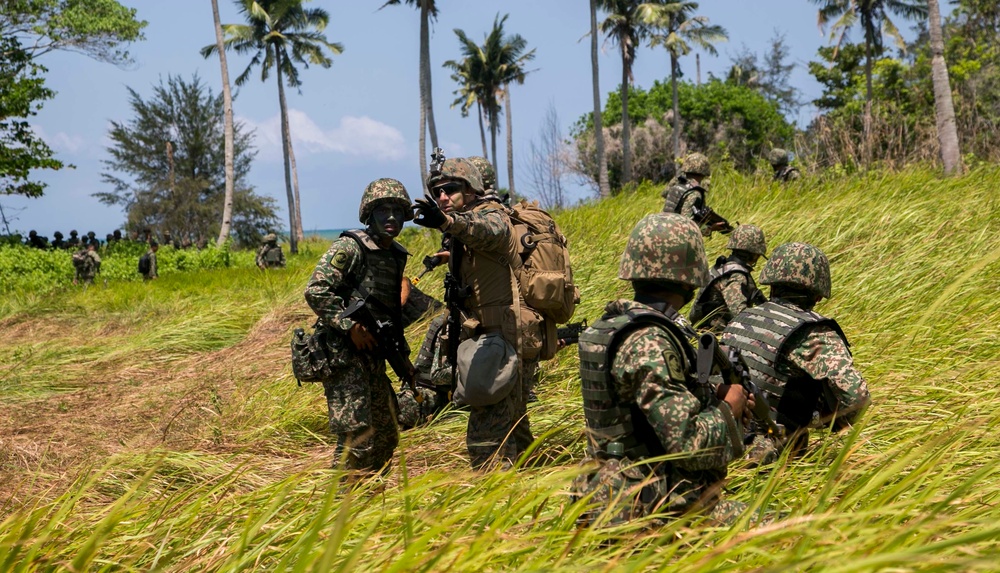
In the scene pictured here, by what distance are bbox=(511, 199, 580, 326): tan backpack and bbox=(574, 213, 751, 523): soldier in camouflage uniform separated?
1.62 metres

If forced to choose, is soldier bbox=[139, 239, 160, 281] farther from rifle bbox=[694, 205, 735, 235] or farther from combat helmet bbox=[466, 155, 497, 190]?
combat helmet bbox=[466, 155, 497, 190]

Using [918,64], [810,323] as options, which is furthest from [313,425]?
[918,64]

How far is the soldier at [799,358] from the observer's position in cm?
309

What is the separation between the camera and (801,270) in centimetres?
348

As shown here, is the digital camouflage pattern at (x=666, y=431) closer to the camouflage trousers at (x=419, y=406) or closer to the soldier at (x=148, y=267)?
the camouflage trousers at (x=419, y=406)

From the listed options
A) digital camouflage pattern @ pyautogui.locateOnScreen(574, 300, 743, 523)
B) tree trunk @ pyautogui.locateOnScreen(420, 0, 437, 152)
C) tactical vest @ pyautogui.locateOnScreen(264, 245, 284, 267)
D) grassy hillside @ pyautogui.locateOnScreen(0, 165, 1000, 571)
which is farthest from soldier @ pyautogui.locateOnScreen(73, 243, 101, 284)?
digital camouflage pattern @ pyautogui.locateOnScreen(574, 300, 743, 523)

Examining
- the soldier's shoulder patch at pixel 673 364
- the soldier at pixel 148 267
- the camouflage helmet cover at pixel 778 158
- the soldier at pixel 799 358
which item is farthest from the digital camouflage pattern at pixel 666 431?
the soldier at pixel 148 267

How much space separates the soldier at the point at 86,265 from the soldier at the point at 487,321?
1423 centimetres

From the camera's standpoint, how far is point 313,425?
5.42 metres

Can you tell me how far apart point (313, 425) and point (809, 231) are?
16.1ft

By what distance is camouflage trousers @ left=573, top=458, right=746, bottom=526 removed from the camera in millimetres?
2135

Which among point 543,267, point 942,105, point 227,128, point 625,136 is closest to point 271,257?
point 227,128

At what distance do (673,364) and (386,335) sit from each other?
2179 millimetres

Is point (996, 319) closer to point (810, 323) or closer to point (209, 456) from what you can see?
point (810, 323)
